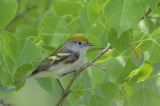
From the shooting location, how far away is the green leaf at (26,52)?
2.14m

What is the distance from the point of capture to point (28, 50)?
2.21 meters

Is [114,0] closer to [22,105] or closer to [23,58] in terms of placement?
[23,58]

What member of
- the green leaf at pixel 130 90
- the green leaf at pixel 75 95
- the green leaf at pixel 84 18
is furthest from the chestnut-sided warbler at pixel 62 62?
the green leaf at pixel 130 90

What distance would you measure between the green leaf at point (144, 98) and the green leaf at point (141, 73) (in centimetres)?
14

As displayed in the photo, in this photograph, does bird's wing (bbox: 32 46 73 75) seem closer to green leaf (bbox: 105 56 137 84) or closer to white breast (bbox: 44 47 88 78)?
white breast (bbox: 44 47 88 78)

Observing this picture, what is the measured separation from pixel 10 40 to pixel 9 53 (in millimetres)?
87

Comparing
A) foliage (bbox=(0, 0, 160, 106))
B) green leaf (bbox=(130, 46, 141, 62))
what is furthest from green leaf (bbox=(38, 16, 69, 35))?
green leaf (bbox=(130, 46, 141, 62))

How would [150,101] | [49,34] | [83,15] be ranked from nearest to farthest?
[150,101] → [83,15] → [49,34]

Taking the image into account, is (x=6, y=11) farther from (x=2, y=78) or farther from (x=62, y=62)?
(x=62, y=62)

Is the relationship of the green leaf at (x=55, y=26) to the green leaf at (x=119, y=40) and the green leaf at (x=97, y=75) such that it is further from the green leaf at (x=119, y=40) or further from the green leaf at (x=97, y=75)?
the green leaf at (x=119, y=40)

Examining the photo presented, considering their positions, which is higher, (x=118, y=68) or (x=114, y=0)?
(x=114, y=0)

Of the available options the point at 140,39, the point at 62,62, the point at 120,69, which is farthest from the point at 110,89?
the point at 62,62

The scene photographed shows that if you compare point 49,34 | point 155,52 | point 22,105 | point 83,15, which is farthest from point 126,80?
point 22,105

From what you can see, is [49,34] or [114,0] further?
[49,34]
